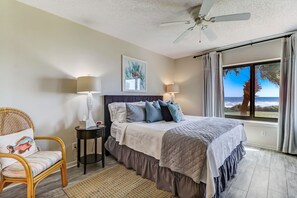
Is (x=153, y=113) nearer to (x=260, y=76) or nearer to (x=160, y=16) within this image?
(x=160, y=16)

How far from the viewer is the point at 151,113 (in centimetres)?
276

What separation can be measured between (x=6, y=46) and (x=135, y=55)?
2.39 m

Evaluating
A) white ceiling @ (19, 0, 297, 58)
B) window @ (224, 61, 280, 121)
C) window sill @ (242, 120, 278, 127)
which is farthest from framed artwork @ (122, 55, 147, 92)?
window sill @ (242, 120, 278, 127)

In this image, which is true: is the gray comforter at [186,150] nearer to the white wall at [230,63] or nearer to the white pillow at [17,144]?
the white pillow at [17,144]

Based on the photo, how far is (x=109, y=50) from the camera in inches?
123

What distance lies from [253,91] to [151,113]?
111 inches

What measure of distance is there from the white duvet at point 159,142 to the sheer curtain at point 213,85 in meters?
1.36

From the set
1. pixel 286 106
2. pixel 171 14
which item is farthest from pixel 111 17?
pixel 286 106

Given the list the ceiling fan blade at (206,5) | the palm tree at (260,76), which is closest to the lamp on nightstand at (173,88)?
the palm tree at (260,76)

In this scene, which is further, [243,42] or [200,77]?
[200,77]

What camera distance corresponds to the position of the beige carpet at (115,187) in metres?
1.79

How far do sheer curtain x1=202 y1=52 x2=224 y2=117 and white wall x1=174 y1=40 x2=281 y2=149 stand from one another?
224 mm

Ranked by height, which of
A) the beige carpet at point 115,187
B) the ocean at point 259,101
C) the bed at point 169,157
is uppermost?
the ocean at point 259,101

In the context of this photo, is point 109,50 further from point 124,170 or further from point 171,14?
point 124,170
